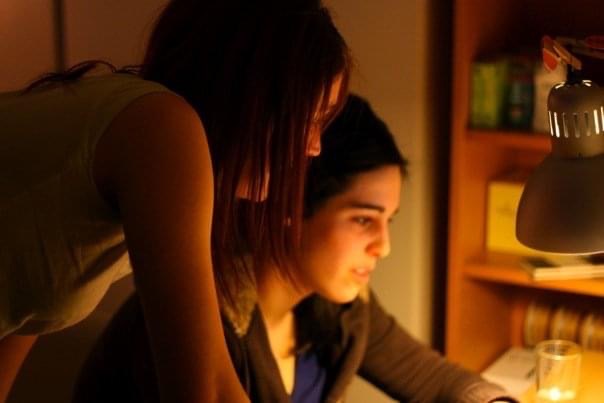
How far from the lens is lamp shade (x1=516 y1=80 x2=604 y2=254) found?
1.16 m

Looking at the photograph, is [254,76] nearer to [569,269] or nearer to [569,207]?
[569,207]

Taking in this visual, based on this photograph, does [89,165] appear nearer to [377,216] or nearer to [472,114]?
[377,216]

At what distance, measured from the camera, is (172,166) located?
0.90 metres

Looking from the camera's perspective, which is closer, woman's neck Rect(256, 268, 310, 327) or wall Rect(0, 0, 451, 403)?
woman's neck Rect(256, 268, 310, 327)

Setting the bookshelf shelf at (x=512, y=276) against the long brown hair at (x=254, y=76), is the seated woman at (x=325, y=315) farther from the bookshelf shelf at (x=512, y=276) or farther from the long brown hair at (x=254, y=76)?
the long brown hair at (x=254, y=76)

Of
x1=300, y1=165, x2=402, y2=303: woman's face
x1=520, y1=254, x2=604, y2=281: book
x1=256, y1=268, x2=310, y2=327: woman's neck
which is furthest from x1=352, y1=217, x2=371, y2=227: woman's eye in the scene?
x1=520, y1=254, x2=604, y2=281: book

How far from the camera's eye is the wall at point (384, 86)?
1848 mm

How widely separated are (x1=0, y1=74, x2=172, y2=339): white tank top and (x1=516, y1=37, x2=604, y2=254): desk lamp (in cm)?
49

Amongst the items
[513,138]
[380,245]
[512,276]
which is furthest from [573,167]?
[512,276]

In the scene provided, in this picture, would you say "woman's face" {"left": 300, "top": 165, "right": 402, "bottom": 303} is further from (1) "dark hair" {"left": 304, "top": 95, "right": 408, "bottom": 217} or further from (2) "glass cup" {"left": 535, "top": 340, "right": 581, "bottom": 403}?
(2) "glass cup" {"left": 535, "top": 340, "right": 581, "bottom": 403}

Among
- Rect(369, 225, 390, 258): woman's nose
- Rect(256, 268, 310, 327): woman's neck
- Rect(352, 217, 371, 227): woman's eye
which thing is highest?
Rect(352, 217, 371, 227): woman's eye

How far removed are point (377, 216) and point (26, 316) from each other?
72cm

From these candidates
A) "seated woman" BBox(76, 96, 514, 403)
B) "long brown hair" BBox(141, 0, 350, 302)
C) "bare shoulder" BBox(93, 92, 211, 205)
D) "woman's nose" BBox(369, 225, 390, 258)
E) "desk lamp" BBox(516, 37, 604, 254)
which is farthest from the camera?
"woman's nose" BBox(369, 225, 390, 258)

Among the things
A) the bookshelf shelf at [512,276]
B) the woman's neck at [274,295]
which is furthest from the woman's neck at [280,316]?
the bookshelf shelf at [512,276]
